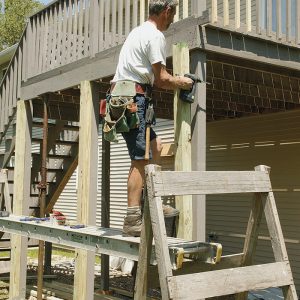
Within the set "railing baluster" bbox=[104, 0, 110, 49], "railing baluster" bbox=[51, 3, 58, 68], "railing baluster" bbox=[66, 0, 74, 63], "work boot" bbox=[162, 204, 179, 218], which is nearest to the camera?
"work boot" bbox=[162, 204, 179, 218]

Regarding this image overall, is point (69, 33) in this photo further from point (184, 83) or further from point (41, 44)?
point (184, 83)

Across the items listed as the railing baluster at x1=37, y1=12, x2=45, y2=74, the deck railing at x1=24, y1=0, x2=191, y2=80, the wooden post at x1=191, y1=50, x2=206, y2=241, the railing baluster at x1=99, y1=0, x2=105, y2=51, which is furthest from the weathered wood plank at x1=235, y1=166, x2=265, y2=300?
the railing baluster at x1=37, y1=12, x2=45, y2=74

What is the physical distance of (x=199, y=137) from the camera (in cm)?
483

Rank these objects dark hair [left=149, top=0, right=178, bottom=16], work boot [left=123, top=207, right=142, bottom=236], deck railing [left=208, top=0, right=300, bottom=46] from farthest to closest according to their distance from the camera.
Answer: deck railing [left=208, top=0, right=300, bottom=46]
dark hair [left=149, top=0, right=178, bottom=16]
work boot [left=123, top=207, right=142, bottom=236]

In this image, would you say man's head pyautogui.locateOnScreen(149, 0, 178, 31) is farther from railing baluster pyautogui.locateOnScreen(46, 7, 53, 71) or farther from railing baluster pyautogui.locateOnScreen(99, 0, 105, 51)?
railing baluster pyautogui.locateOnScreen(46, 7, 53, 71)

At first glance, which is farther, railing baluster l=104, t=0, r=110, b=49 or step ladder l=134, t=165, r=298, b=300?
railing baluster l=104, t=0, r=110, b=49

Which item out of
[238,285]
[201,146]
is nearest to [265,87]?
[201,146]

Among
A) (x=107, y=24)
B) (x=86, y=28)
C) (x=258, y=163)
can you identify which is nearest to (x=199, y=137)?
(x=107, y=24)

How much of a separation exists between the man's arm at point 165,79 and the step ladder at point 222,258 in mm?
996

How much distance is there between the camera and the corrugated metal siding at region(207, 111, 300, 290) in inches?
368

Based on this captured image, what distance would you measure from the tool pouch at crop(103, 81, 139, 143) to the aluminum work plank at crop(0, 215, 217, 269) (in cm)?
76

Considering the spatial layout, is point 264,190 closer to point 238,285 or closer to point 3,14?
point 238,285

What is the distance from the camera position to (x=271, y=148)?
982 centimetres

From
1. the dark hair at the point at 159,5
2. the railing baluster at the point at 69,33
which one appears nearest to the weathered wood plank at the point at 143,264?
the dark hair at the point at 159,5
